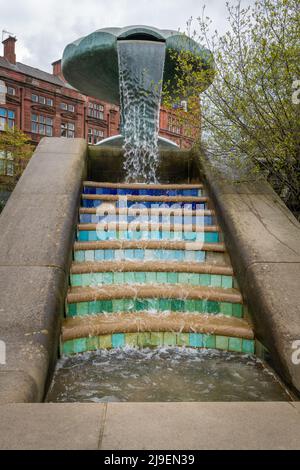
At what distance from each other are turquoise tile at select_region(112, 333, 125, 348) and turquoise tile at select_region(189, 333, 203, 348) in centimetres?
64

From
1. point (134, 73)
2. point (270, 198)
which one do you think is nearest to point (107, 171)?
point (134, 73)

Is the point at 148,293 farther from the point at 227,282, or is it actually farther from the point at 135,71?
the point at 135,71

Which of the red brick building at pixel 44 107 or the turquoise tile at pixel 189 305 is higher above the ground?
the red brick building at pixel 44 107

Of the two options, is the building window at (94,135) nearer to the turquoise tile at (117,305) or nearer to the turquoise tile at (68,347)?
the turquoise tile at (117,305)

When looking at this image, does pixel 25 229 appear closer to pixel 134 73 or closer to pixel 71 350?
pixel 71 350

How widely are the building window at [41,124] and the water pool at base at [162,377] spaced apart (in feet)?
117

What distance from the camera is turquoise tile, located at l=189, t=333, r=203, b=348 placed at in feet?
11.4

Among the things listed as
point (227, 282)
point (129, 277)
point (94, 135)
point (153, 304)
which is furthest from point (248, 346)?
point (94, 135)

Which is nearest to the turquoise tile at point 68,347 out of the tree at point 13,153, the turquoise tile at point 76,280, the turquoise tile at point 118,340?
the turquoise tile at point 118,340

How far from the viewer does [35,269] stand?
3.47m

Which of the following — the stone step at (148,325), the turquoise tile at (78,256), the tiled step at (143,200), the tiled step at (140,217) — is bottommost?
the stone step at (148,325)

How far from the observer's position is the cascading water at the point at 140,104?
25.5 feet

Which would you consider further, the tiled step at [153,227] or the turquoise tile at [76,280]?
the tiled step at [153,227]

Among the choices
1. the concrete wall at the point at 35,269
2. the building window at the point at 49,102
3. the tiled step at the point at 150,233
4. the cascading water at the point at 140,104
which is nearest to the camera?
the concrete wall at the point at 35,269
